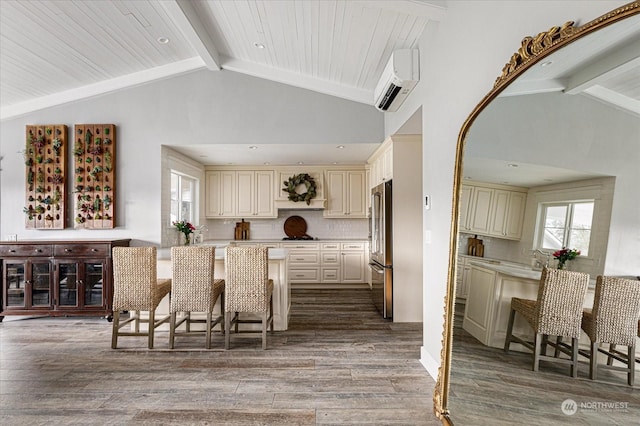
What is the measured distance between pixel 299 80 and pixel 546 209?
12.7ft

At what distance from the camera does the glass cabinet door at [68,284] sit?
13.3 ft

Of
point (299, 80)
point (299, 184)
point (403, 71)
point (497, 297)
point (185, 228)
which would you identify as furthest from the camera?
point (299, 184)

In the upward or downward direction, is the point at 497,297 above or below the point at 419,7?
below

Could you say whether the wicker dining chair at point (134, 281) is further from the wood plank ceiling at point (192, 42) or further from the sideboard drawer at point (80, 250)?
the wood plank ceiling at point (192, 42)

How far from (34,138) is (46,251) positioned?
159 centimetres

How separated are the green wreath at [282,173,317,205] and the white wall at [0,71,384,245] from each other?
1.63 m

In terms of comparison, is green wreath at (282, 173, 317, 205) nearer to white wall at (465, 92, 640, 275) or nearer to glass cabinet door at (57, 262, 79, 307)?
glass cabinet door at (57, 262, 79, 307)

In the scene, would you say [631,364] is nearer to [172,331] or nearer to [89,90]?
[172,331]

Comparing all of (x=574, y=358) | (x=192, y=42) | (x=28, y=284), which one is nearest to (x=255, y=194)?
(x=192, y=42)

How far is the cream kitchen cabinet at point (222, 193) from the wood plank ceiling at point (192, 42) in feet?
7.07

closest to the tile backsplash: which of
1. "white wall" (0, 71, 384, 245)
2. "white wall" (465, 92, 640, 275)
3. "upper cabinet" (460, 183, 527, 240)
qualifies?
"white wall" (0, 71, 384, 245)

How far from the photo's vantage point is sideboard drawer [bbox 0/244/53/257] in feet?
13.2

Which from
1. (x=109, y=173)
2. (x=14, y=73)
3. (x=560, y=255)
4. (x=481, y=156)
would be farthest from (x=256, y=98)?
(x=560, y=255)

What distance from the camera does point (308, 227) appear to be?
6.61 metres
